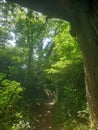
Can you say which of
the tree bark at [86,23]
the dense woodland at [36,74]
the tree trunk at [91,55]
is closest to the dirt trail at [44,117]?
the dense woodland at [36,74]

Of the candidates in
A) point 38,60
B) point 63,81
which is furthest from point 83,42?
point 38,60

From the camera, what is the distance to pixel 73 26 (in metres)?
4.73

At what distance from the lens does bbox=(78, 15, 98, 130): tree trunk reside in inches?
163

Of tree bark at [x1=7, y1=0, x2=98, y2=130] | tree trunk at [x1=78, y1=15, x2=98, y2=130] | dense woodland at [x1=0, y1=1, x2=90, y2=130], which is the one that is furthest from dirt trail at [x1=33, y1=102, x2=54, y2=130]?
tree bark at [x1=7, y1=0, x2=98, y2=130]

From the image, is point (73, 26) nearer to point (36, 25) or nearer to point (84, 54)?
point (84, 54)

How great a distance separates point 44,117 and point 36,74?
4.34 meters

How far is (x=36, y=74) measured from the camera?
19688 mm

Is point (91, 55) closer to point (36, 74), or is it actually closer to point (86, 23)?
point (86, 23)

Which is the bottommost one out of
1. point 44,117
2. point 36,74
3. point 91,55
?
point 44,117

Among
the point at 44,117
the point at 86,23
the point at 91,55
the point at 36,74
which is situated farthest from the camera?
the point at 36,74

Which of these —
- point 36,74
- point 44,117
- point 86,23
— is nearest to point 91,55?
point 86,23

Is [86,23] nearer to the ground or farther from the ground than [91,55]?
farther from the ground

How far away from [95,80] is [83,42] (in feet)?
2.46

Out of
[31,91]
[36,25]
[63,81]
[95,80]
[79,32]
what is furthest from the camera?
[36,25]
